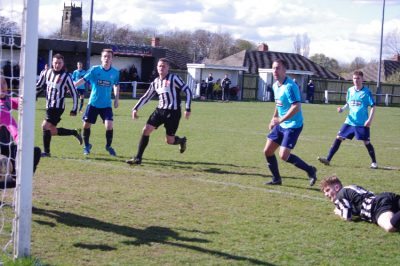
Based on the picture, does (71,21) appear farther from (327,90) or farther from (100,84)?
(100,84)

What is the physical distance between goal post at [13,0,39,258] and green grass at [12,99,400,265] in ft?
1.01

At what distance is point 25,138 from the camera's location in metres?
5.02

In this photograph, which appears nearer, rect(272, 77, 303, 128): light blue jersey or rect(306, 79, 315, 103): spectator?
rect(272, 77, 303, 128): light blue jersey

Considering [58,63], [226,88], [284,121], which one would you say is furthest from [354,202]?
[226,88]

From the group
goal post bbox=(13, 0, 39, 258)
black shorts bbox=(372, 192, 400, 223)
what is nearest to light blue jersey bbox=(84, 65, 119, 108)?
black shorts bbox=(372, 192, 400, 223)

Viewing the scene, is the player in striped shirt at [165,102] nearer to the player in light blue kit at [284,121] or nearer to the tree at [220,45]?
the player in light blue kit at [284,121]

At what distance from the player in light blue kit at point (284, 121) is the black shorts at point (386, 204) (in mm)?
2480

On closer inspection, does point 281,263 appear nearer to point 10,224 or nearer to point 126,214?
point 126,214

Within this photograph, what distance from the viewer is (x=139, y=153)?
1074 centimetres

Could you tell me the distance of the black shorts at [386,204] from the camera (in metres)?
6.55

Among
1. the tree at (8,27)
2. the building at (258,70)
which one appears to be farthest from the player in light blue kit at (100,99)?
the building at (258,70)

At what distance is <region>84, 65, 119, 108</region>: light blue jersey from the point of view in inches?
465

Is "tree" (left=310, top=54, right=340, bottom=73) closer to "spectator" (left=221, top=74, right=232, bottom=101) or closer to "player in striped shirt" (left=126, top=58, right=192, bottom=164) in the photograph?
"spectator" (left=221, top=74, right=232, bottom=101)

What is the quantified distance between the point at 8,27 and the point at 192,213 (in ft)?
9.69
